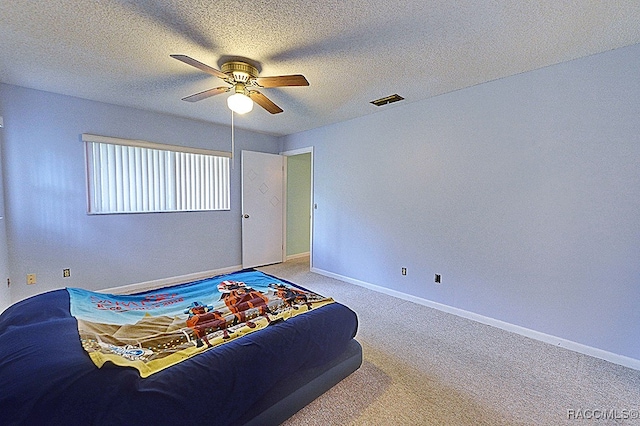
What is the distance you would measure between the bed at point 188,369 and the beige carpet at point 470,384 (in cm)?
20

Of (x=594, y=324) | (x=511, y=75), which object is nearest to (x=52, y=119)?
(x=511, y=75)

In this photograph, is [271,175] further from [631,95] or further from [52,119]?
[631,95]

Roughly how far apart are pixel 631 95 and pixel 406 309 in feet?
8.81

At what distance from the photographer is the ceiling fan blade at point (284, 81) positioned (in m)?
2.10

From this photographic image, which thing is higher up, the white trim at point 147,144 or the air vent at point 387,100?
the air vent at point 387,100

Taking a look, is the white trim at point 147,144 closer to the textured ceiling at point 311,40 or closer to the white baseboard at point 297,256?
the textured ceiling at point 311,40

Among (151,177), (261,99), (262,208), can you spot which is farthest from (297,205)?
(261,99)

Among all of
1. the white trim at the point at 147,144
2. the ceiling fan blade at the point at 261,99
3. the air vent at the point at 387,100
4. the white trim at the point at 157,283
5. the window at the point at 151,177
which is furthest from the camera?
the white trim at the point at 157,283

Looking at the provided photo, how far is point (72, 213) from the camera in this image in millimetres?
3252

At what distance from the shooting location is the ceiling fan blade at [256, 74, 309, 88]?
6.89 ft

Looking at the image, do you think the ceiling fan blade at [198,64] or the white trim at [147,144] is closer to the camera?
the ceiling fan blade at [198,64]

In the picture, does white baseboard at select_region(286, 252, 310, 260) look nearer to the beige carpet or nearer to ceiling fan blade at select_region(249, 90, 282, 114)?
the beige carpet

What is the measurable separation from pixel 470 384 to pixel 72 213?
439cm

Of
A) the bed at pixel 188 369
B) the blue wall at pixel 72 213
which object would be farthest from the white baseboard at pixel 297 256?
the bed at pixel 188 369
